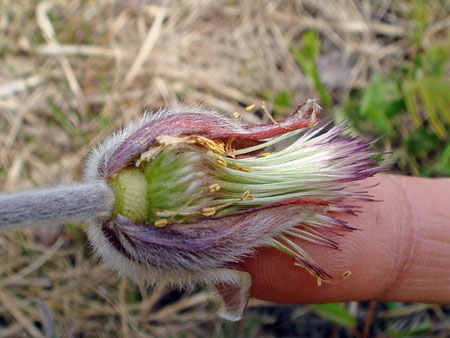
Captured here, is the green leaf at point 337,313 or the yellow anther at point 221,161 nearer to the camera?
the yellow anther at point 221,161

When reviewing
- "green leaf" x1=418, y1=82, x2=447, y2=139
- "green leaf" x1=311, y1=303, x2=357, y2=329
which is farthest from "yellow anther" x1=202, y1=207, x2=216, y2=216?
"green leaf" x1=418, y1=82, x2=447, y2=139

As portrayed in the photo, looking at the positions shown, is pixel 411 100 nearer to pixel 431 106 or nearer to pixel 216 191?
pixel 431 106

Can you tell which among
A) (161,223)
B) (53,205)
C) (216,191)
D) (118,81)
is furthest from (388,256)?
(118,81)

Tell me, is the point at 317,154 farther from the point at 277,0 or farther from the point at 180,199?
the point at 277,0

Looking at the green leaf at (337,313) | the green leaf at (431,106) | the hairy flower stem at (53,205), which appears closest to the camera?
the hairy flower stem at (53,205)

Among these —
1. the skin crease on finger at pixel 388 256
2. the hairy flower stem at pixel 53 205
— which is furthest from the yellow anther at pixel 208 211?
the skin crease on finger at pixel 388 256

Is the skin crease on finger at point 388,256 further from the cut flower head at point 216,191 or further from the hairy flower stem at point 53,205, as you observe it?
the hairy flower stem at point 53,205
